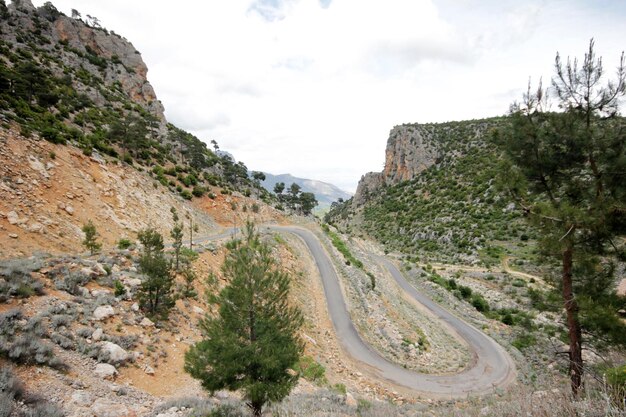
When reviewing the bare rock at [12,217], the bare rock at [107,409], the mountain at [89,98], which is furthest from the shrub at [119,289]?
the mountain at [89,98]

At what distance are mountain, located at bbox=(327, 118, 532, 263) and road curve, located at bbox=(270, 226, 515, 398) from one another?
1593 centimetres

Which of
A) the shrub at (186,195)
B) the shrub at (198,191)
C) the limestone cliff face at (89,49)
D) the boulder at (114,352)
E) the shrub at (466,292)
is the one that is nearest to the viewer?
the boulder at (114,352)

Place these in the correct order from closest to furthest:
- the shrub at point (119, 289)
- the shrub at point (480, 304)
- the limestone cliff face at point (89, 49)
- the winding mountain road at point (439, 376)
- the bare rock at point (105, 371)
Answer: the bare rock at point (105, 371) < the shrub at point (119, 289) < the winding mountain road at point (439, 376) < the shrub at point (480, 304) < the limestone cliff face at point (89, 49)

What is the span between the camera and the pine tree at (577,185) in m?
8.71

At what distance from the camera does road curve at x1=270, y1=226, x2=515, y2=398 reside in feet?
61.4

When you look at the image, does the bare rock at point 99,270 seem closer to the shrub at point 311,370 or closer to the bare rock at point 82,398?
the bare rock at point 82,398

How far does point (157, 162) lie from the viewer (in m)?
46.6

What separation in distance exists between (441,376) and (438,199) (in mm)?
55457

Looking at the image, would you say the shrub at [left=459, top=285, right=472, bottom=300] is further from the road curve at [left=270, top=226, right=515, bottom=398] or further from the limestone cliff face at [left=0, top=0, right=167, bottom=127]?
the limestone cliff face at [left=0, top=0, right=167, bottom=127]

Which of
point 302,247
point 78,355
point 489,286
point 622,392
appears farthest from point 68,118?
point 489,286

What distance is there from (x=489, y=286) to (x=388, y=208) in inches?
1880

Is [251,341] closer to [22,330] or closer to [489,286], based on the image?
[22,330]

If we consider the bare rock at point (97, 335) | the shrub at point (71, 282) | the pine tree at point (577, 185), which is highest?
the pine tree at point (577, 185)

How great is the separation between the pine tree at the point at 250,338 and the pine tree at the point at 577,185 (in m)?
8.43
